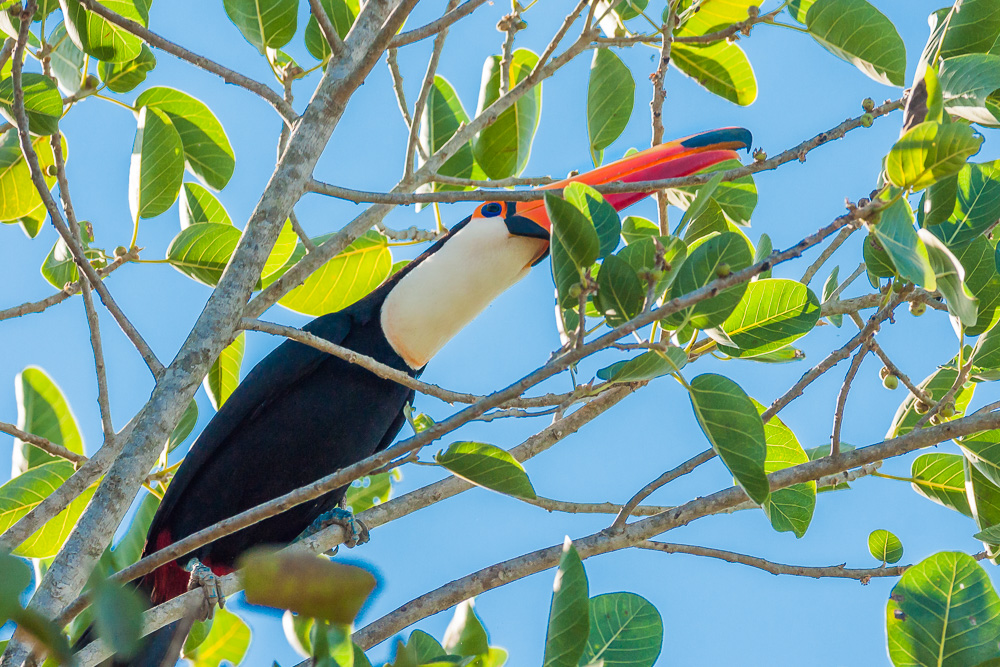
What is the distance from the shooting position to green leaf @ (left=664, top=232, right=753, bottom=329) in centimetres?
205

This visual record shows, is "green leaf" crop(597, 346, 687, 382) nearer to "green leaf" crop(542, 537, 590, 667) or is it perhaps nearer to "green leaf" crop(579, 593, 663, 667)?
"green leaf" crop(542, 537, 590, 667)

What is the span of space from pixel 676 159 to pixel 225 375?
184 cm

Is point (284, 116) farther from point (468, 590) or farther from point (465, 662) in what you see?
point (465, 662)

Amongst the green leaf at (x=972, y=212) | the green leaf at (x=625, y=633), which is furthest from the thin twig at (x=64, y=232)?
the green leaf at (x=972, y=212)

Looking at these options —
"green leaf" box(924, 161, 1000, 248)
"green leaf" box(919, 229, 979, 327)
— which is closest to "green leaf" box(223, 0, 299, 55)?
"green leaf" box(924, 161, 1000, 248)

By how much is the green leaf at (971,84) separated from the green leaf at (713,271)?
59 centimetres

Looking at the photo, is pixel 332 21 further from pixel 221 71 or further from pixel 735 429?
pixel 735 429

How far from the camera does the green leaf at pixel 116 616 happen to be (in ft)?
2.83

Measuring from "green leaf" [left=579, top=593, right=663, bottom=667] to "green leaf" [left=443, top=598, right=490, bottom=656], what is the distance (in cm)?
34

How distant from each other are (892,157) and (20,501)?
269 centimetres

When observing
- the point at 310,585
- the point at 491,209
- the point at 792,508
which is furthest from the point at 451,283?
the point at 310,585

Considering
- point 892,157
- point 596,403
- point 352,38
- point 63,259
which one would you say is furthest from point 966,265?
point 63,259

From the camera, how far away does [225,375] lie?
12.3ft

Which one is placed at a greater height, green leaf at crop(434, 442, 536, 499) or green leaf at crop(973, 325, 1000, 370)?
green leaf at crop(973, 325, 1000, 370)
